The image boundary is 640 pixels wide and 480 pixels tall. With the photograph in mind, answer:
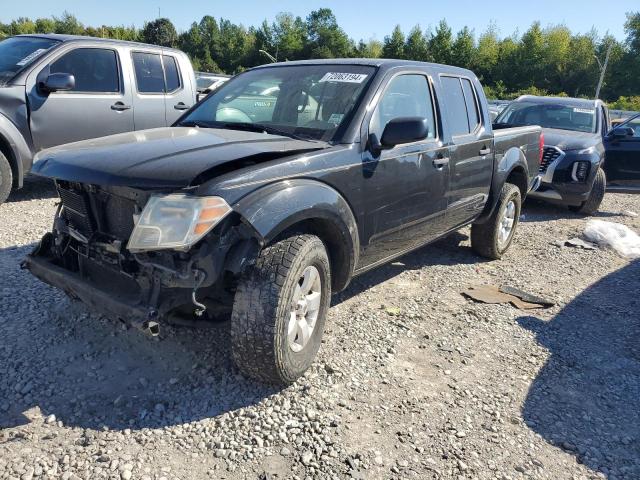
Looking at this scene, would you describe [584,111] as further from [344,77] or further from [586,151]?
[344,77]

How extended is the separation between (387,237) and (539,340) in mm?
1390

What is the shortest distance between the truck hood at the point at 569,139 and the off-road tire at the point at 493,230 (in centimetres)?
271

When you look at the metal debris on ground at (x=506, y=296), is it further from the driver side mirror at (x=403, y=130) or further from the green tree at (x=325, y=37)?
the green tree at (x=325, y=37)

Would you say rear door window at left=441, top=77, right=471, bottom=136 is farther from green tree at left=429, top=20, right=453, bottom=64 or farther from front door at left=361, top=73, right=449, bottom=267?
green tree at left=429, top=20, right=453, bottom=64

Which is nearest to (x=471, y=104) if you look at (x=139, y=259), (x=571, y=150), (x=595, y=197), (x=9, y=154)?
(x=139, y=259)

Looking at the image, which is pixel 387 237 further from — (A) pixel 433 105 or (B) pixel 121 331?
(B) pixel 121 331

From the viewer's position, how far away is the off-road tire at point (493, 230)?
5.27 m

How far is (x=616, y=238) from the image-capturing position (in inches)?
256

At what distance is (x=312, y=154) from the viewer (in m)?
3.01

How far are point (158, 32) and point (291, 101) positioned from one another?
7011cm

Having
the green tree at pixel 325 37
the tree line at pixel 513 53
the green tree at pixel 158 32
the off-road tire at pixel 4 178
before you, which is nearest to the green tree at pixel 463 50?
the tree line at pixel 513 53

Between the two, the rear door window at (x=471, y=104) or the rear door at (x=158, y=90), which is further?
the rear door at (x=158, y=90)

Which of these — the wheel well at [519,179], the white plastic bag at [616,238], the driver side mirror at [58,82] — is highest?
the driver side mirror at [58,82]

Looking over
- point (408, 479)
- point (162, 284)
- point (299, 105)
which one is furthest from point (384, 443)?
point (299, 105)
